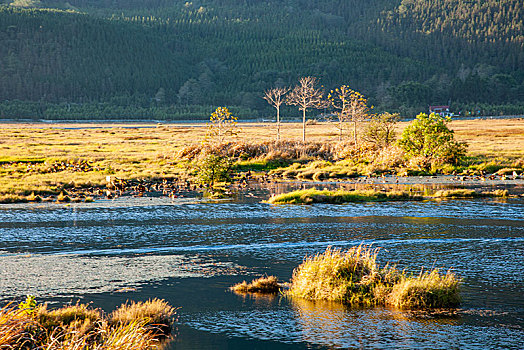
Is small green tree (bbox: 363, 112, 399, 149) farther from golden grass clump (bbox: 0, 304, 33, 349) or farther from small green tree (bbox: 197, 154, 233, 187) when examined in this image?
golden grass clump (bbox: 0, 304, 33, 349)

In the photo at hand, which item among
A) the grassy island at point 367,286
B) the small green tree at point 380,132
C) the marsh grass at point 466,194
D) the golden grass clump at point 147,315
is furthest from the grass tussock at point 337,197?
the golden grass clump at point 147,315

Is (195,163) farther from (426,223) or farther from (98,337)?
(98,337)

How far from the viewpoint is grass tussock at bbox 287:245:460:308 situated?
61.8ft

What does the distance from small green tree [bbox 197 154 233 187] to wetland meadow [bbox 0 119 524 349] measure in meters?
0.33

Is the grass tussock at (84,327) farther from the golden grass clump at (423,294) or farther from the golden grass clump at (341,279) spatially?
the golden grass clump at (423,294)

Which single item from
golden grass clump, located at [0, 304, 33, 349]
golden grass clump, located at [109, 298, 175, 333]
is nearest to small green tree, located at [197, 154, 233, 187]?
golden grass clump, located at [109, 298, 175, 333]

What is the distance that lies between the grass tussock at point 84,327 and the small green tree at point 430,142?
145 feet

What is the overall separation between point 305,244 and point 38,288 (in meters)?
12.0

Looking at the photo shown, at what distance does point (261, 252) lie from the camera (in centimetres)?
2719

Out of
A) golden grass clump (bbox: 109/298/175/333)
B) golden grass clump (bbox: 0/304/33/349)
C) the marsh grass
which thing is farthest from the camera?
the marsh grass

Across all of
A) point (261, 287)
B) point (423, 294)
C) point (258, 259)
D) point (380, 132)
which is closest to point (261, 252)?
point (258, 259)

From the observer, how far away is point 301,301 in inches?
776

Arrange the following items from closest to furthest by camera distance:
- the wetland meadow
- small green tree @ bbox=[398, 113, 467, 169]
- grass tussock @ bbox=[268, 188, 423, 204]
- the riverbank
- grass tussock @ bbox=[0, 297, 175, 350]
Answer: grass tussock @ bbox=[0, 297, 175, 350], the wetland meadow, grass tussock @ bbox=[268, 188, 423, 204], the riverbank, small green tree @ bbox=[398, 113, 467, 169]

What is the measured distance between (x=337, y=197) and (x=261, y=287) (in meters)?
23.2
